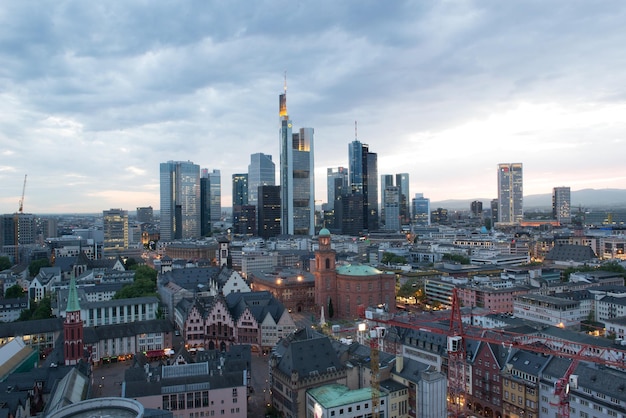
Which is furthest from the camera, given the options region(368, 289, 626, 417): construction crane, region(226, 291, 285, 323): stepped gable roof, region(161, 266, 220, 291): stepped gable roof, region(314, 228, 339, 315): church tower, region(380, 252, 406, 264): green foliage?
region(380, 252, 406, 264): green foliage

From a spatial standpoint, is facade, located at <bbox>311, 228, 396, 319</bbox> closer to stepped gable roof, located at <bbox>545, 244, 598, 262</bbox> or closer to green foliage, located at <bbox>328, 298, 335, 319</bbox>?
green foliage, located at <bbox>328, 298, 335, 319</bbox>

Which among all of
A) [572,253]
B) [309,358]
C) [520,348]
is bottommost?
[309,358]

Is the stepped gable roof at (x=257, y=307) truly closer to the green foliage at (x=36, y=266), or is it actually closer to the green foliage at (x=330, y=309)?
the green foliage at (x=330, y=309)

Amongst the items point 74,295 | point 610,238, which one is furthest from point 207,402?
point 610,238

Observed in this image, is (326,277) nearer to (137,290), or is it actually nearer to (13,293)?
(137,290)

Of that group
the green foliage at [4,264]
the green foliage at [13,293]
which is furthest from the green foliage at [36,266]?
the green foliage at [13,293]

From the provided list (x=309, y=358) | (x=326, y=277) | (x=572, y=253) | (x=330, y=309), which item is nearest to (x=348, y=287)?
(x=326, y=277)

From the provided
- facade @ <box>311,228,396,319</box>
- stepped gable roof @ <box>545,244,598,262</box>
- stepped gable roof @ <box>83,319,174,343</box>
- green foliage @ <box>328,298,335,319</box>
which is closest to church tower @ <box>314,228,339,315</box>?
facade @ <box>311,228,396,319</box>
